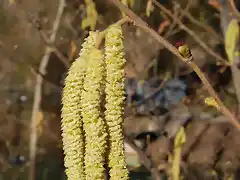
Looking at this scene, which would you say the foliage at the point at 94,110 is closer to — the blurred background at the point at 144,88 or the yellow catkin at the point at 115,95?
the yellow catkin at the point at 115,95

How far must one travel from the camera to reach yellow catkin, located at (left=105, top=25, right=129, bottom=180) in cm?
66

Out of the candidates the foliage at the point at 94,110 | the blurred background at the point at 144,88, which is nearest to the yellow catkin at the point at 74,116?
the foliage at the point at 94,110

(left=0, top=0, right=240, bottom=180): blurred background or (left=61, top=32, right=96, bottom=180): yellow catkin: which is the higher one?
(left=0, top=0, right=240, bottom=180): blurred background

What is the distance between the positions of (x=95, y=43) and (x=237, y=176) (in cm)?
273

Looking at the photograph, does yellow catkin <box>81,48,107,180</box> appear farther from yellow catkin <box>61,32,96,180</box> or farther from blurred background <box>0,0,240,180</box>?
blurred background <box>0,0,240,180</box>

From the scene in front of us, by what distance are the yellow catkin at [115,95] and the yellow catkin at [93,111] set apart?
0.01m

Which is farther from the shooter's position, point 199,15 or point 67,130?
point 199,15

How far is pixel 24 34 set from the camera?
4.07 m

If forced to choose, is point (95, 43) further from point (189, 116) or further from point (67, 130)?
point (189, 116)

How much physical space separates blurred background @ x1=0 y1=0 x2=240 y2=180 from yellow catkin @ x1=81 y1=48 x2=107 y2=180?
60.0 inches

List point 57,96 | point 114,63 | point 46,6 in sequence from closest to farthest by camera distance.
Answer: point 114,63, point 46,6, point 57,96

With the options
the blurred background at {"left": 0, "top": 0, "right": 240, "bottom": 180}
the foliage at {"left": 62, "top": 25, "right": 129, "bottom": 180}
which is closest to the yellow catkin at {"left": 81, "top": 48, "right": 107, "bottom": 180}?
the foliage at {"left": 62, "top": 25, "right": 129, "bottom": 180}

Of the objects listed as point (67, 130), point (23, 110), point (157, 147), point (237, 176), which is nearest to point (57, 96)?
point (23, 110)

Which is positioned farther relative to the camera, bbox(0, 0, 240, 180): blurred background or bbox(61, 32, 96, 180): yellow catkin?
bbox(0, 0, 240, 180): blurred background
